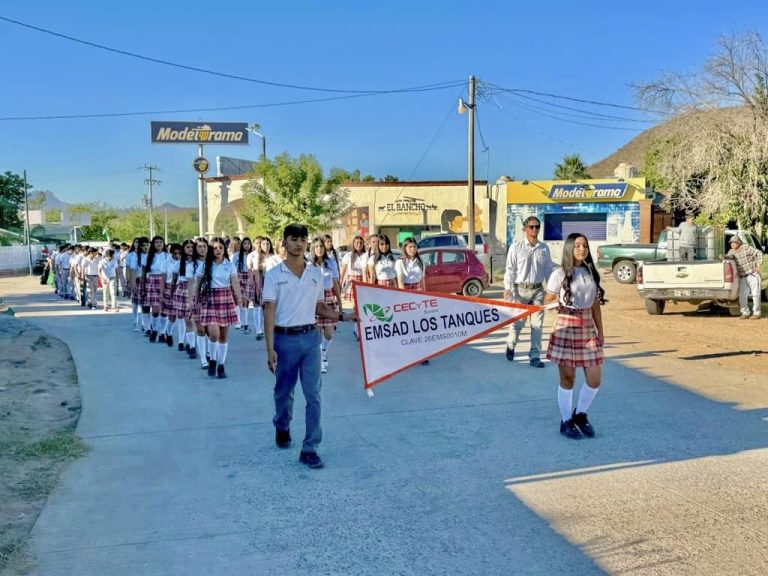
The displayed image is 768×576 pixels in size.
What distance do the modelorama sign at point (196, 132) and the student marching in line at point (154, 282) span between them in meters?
37.8

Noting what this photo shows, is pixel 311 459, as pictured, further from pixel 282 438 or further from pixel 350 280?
pixel 350 280

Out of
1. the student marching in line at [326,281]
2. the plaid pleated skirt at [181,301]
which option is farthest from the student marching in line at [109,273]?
the student marching in line at [326,281]

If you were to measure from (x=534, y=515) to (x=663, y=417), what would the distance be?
115 inches

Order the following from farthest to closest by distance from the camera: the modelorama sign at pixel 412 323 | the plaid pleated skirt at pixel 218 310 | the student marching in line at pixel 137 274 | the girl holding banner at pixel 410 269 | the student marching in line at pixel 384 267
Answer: the student marching in line at pixel 137 274 < the student marching in line at pixel 384 267 < the girl holding banner at pixel 410 269 < the plaid pleated skirt at pixel 218 310 < the modelorama sign at pixel 412 323

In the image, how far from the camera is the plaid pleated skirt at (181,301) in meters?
11.3

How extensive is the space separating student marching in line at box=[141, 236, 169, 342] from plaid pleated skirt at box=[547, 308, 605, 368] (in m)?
8.49

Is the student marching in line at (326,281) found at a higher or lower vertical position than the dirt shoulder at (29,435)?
A: higher

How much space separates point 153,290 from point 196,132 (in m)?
38.8

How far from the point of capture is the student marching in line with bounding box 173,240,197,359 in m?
10.7

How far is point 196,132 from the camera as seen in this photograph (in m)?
49.7

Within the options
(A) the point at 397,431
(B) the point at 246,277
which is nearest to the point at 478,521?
(A) the point at 397,431

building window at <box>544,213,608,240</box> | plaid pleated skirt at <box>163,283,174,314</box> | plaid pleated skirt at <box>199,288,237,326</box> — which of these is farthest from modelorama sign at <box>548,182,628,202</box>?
plaid pleated skirt at <box>199,288,237,326</box>

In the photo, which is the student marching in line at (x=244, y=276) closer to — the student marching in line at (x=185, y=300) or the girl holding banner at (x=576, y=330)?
the student marching in line at (x=185, y=300)

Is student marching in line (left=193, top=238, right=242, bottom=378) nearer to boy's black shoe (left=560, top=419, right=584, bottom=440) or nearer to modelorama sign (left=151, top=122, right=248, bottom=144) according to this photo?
boy's black shoe (left=560, top=419, right=584, bottom=440)
